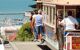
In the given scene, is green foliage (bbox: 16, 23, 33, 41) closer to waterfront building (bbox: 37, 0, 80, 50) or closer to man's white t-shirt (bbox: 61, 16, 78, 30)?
waterfront building (bbox: 37, 0, 80, 50)

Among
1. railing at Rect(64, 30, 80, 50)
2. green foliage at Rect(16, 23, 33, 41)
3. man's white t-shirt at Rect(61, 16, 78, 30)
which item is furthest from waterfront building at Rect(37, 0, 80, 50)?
green foliage at Rect(16, 23, 33, 41)

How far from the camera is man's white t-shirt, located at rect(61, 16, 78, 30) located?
46.1ft

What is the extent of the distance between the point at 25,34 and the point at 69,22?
9444 mm

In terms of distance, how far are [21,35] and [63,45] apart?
31.9 ft

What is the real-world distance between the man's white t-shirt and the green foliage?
30.2 ft

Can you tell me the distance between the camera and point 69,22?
14180 millimetres

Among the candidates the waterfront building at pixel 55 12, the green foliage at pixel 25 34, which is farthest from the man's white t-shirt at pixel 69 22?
the green foliage at pixel 25 34

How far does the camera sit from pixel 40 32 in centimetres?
1936

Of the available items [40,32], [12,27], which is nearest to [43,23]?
[40,32]

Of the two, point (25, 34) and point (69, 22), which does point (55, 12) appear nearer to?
point (69, 22)

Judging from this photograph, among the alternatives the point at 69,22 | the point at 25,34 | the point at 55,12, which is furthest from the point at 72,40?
the point at 25,34

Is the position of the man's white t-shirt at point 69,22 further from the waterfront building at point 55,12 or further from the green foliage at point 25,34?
Answer: the green foliage at point 25,34

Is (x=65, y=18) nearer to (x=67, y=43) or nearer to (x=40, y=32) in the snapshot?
(x=67, y=43)

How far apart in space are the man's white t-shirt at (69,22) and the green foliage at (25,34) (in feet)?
→ 30.2
